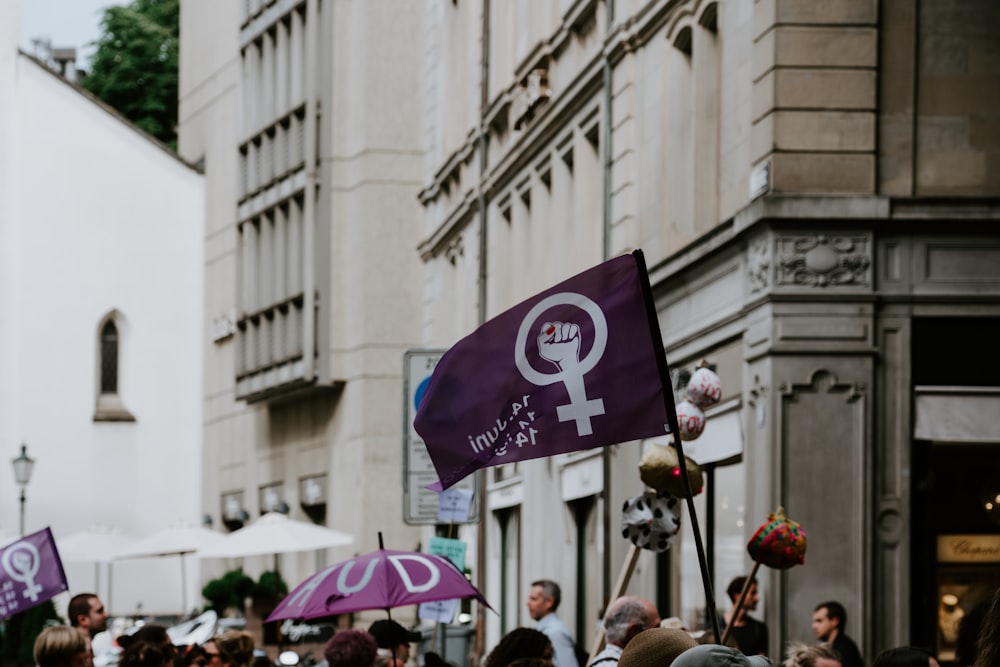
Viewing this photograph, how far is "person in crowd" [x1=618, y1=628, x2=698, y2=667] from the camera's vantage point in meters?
5.25

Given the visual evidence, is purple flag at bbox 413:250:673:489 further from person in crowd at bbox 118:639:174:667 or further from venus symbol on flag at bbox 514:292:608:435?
person in crowd at bbox 118:639:174:667

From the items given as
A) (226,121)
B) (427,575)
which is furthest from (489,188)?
(226,121)

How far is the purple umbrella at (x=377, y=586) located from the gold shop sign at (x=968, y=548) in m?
5.57

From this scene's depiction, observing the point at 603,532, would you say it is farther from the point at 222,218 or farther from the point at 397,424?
the point at 222,218

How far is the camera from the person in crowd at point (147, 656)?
10.5 m

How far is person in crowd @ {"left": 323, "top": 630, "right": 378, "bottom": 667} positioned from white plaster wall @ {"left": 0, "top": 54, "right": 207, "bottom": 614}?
4474 cm

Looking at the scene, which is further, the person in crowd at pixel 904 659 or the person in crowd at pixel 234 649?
the person in crowd at pixel 234 649

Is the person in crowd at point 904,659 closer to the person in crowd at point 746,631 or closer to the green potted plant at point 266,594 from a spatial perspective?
the person in crowd at point 746,631

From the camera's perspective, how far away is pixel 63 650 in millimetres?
9727

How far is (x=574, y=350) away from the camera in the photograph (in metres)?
7.43

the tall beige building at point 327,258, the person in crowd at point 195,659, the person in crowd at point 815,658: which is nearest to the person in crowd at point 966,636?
the person in crowd at point 815,658

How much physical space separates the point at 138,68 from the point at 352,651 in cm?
5889

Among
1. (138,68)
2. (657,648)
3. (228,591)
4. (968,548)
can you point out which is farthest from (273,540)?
(138,68)

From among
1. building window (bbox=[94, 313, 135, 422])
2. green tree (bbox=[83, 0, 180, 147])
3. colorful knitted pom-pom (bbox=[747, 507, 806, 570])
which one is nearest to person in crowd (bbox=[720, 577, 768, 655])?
colorful knitted pom-pom (bbox=[747, 507, 806, 570])
